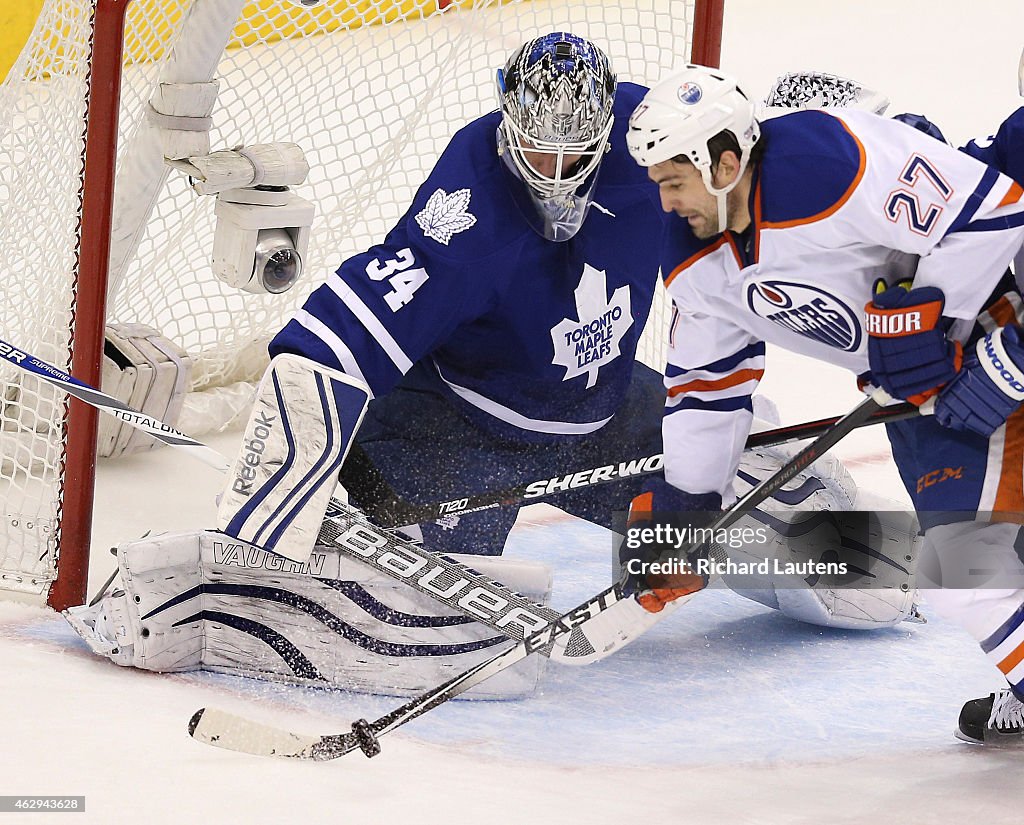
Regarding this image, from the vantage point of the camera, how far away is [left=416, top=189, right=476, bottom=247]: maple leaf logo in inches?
95.7

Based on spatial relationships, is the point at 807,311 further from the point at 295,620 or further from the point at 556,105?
the point at 295,620

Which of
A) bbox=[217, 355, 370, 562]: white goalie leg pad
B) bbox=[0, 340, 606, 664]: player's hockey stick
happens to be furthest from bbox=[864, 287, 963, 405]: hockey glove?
bbox=[217, 355, 370, 562]: white goalie leg pad

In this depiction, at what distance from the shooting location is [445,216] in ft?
8.02

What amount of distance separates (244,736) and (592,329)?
38.7 inches

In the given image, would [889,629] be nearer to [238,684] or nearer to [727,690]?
[727,690]

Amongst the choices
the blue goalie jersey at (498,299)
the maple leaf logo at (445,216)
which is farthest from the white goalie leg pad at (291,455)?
the maple leaf logo at (445,216)

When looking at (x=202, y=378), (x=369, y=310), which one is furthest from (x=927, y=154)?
(x=202, y=378)

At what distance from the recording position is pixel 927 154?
6.60 ft

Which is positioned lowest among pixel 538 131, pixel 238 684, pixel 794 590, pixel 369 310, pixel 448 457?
pixel 238 684

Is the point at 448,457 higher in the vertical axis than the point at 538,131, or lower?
lower

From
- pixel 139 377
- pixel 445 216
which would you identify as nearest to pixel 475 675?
pixel 445 216

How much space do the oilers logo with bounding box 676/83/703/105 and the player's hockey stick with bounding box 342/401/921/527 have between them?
2.40ft

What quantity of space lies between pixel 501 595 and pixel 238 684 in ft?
1.66

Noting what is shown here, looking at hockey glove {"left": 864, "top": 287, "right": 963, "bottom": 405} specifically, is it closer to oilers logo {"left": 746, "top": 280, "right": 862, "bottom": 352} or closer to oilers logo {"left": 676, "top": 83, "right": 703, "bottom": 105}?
oilers logo {"left": 746, "top": 280, "right": 862, "bottom": 352}
